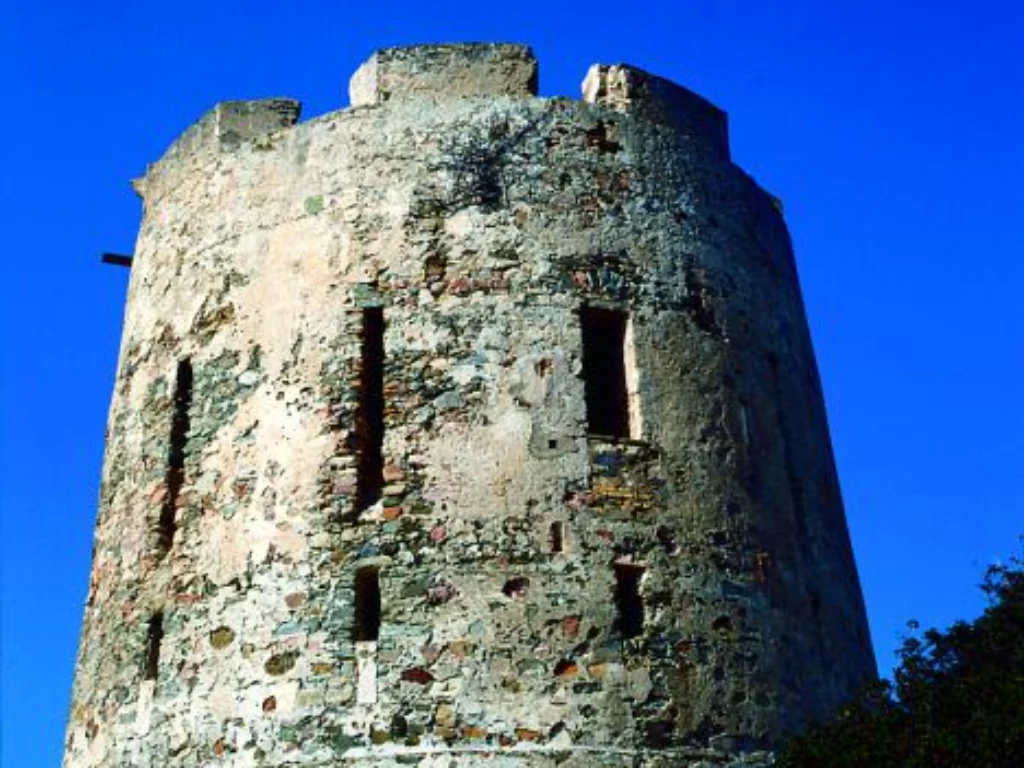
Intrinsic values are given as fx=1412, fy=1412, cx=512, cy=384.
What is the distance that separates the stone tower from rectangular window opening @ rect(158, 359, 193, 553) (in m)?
0.02

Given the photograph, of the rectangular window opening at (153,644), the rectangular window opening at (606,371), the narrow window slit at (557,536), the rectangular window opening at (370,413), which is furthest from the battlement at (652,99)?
the rectangular window opening at (153,644)

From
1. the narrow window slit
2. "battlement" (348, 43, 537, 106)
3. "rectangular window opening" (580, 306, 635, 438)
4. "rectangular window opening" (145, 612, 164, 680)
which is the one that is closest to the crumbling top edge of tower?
"battlement" (348, 43, 537, 106)

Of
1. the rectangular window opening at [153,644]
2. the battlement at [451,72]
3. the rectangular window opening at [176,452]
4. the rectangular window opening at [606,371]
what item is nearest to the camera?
the rectangular window opening at [153,644]

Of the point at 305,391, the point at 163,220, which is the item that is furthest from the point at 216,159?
the point at 305,391

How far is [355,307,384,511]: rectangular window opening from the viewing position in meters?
9.06

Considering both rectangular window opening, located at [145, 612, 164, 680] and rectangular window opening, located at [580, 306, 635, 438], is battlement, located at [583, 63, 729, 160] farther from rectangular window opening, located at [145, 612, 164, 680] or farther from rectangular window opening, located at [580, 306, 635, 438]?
rectangular window opening, located at [145, 612, 164, 680]

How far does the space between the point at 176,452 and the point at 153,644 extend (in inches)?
54.2

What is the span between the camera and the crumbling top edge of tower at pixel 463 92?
34.6ft

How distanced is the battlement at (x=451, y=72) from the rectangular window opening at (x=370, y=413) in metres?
1.95

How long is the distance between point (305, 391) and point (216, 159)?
2528mm

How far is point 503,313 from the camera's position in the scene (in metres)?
9.49

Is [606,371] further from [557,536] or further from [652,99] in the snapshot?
[652,99]

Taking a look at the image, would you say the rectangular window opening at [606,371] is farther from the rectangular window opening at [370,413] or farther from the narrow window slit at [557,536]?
the rectangular window opening at [370,413]

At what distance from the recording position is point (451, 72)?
10586 millimetres
